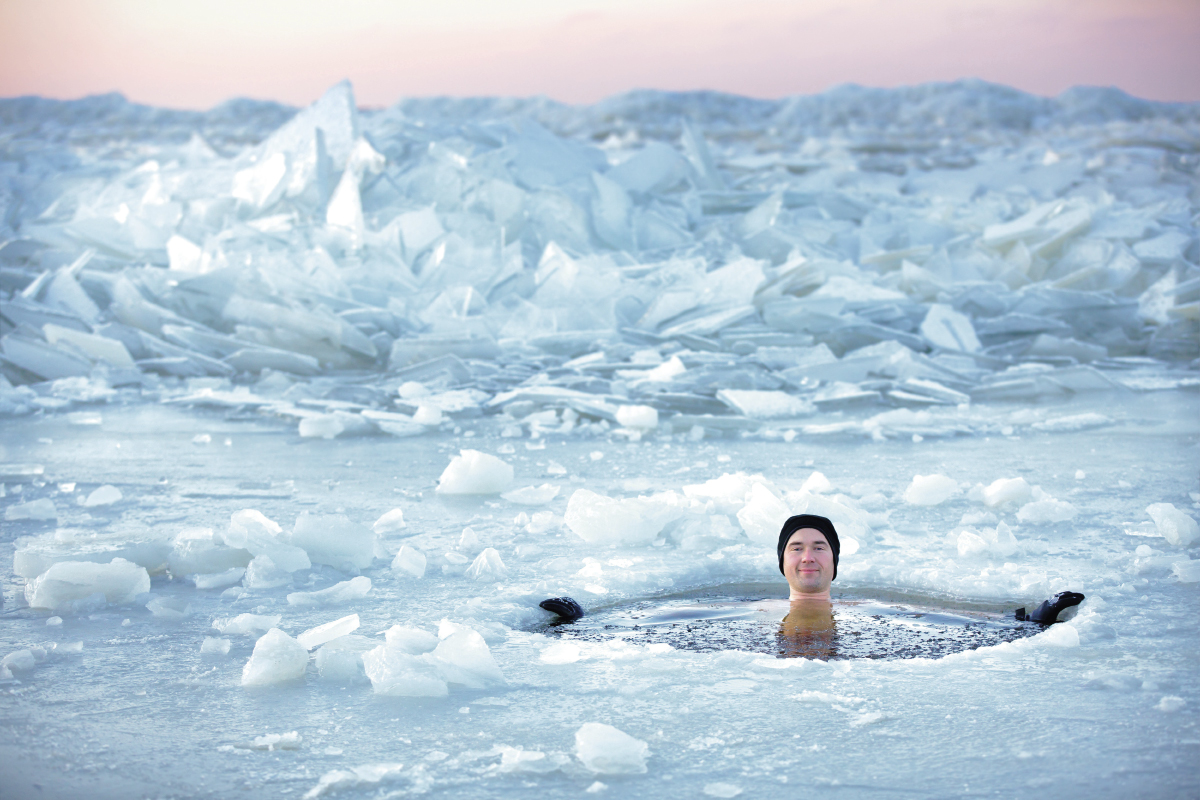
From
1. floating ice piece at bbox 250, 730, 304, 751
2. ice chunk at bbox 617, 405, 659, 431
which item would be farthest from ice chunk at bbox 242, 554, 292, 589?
ice chunk at bbox 617, 405, 659, 431

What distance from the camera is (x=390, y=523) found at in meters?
3.45

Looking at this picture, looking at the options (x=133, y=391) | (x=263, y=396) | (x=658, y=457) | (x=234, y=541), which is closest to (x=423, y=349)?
(x=263, y=396)

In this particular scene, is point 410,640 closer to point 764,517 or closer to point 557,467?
point 764,517

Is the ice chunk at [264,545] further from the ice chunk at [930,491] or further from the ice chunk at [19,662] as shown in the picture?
the ice chunk at [930,491]

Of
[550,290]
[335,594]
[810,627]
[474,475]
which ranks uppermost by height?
[550,290]

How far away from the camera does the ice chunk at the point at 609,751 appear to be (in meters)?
1.74

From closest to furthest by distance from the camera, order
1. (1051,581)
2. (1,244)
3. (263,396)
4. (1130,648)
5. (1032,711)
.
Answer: (1032,711)
(1130,648)
(1051,581)
(263,396)
(1,244)

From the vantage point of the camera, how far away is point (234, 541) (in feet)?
9.76

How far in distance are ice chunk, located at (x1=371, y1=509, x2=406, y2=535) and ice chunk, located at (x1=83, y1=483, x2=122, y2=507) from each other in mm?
1021

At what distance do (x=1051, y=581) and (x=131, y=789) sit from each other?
7.39ft

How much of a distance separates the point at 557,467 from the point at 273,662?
2.27 metres

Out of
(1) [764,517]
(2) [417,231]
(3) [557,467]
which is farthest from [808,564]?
(2) [417,231]

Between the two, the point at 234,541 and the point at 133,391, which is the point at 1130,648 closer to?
the point at 234,541

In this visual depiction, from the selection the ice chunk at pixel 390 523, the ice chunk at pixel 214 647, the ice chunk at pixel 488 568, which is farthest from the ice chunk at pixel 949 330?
the ice chunk at pixel 214 647
